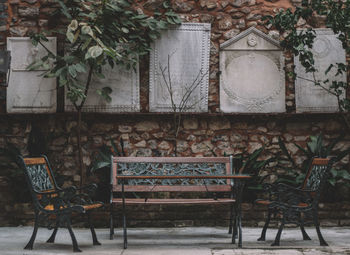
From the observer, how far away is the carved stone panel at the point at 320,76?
5984 millimetres

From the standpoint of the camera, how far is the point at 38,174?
434 centimetres

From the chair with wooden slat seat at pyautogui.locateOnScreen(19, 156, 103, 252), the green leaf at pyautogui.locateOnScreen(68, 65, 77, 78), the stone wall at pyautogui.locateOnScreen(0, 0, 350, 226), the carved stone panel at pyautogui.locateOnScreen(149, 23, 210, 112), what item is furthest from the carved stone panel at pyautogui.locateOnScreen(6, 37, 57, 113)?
the chair with wooden slat seat at pyautogui.locateOnScreen(19, 156, 103, 252)

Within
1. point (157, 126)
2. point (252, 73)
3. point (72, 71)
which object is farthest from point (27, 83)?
point (252, 73)

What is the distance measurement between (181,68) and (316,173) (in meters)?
2.33

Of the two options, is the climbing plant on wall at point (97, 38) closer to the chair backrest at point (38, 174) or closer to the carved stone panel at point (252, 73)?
the carved stone panel at point (252, 73)

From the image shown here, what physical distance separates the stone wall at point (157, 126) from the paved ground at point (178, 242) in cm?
106

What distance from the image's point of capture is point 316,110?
5.98 metres

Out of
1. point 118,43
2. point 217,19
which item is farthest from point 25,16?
point 217,19

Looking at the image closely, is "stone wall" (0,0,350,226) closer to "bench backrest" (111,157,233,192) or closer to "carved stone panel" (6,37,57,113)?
"carved stone panel" (6,37,57,113)

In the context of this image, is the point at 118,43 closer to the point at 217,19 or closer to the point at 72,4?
the point at 72,4

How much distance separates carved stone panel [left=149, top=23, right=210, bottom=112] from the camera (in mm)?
5930

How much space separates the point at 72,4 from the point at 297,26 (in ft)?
9.53

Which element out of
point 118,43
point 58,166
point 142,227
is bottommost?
point 142,227

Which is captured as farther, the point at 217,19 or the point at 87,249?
the point at 217,19
